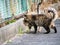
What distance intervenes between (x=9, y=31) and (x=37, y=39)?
42.5 inches

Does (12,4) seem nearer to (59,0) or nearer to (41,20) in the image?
(41,20)

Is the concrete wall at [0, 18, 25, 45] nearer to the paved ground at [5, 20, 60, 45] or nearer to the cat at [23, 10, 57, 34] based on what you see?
the paved ground at [5, 20, 60, 45]

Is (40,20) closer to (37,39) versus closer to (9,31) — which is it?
(37,39)

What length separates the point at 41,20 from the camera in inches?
476

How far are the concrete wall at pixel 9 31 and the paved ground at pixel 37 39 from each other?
25 cm

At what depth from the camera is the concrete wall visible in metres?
9.89

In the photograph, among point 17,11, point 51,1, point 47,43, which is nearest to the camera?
point 47,43

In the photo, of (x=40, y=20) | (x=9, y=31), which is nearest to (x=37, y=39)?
(x=9, y=31)

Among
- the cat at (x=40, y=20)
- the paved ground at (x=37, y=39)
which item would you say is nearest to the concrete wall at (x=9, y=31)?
the paved ground at (x=37, y=39)

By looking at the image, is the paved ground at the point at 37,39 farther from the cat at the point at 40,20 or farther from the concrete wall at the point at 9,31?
the cat at the point at 40,20

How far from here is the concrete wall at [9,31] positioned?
9891 mm

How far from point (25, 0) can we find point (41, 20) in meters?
4.53

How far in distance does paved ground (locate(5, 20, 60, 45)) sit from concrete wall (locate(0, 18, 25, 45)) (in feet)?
0.81

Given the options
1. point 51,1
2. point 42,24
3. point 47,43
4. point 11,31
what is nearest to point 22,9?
point 42,24
